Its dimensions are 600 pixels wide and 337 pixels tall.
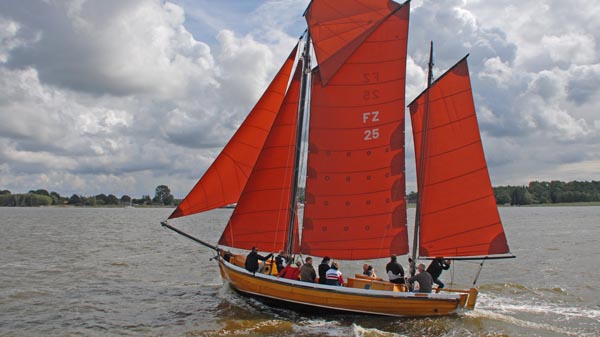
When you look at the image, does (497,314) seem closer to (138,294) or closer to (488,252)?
(488,252)

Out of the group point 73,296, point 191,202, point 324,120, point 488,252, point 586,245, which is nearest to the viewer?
point 488,252

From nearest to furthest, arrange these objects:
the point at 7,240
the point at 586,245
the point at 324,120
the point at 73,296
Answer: the point at 324,120 < the point at 73,296 < the point at 586,245 < the point at 7,240

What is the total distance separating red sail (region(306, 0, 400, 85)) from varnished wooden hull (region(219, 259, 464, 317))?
7840 millimetres

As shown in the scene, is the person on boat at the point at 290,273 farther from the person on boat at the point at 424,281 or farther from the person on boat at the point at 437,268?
the person on boat at the point at 437,268

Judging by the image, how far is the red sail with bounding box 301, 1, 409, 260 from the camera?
20.0 meters

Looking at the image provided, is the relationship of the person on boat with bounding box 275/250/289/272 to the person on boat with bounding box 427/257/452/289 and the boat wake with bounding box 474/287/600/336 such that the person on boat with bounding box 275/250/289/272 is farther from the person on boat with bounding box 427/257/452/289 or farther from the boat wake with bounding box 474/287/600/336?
the boat wake with bounding box 474/287/600/336

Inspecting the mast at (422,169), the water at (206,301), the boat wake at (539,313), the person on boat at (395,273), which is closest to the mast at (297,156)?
the water at (206,301)

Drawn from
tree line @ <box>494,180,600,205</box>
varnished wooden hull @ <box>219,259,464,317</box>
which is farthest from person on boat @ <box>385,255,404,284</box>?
tree line @ <box>494,180,600,205</box>

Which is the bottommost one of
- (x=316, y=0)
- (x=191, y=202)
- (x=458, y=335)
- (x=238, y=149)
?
(x=458, y=335)

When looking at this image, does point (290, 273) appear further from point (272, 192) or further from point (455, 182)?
point (455, 182)

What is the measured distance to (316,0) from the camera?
21312 millimetres

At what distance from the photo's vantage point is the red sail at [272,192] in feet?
70.4

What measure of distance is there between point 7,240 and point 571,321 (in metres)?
49.5

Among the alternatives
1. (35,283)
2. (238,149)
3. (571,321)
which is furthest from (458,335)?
(35,283)
